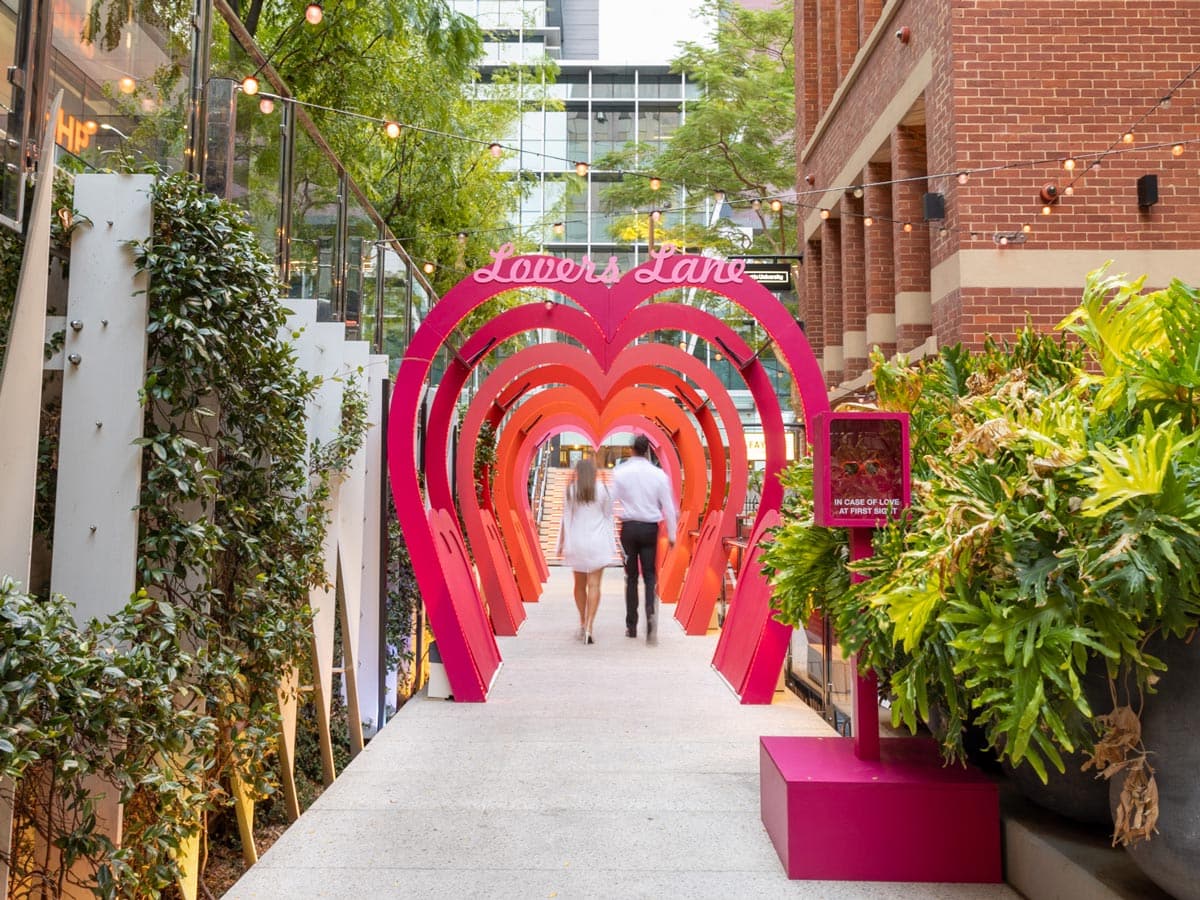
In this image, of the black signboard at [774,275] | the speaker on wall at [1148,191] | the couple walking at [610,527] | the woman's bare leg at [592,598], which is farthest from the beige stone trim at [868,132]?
the woman's bare leg at [592,598]

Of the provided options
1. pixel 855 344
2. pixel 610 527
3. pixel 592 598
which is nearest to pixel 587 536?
pixel 610 527

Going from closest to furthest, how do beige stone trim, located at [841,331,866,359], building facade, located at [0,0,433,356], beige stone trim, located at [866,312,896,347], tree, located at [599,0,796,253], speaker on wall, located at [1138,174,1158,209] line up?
building facade, located at [0,0,433,356], speaker on wall, located at [1138,174,1158,209], beige stone trim, located at [866,312,896,347], beige stone trim, located at [841,331,866,359], tree, located at [599,0,796,253]

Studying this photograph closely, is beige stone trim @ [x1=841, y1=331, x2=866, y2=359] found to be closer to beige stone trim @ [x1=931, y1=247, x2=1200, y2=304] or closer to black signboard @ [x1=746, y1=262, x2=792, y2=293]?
black signboard @ [x1=746, y1=262, x2=792, y2=293]

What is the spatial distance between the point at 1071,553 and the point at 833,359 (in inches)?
389

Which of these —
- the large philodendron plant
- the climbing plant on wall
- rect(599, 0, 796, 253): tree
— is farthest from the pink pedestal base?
rect(599, 0, 796, 253): tree

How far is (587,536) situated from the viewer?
8961 mm

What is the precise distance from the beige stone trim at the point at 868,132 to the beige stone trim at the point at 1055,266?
5.61 feet

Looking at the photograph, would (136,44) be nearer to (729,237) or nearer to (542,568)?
(542,568)

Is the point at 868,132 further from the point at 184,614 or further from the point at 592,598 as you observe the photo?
the point at 184,614

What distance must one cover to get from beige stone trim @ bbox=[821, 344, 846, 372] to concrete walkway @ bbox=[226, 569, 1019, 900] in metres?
5.96

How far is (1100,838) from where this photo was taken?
3.25 m

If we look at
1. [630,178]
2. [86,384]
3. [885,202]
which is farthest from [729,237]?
[86,384]

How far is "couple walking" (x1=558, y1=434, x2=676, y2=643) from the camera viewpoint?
8.96m

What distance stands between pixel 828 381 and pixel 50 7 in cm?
1055
